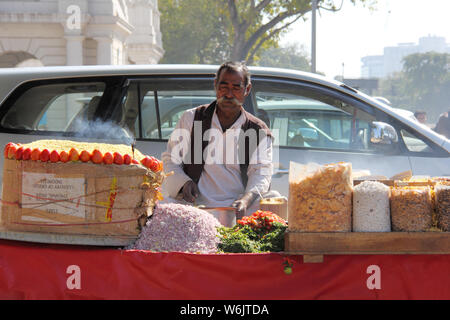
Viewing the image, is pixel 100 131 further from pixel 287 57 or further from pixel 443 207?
pixel 287 57

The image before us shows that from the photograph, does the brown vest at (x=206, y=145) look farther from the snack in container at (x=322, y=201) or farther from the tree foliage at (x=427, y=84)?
the tree foliage at (x=427, y=84)

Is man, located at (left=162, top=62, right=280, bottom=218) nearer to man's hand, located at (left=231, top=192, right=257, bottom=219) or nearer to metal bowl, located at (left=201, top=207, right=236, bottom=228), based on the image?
man's hand, located at (left=231, top=192, right=257, bottom=219)

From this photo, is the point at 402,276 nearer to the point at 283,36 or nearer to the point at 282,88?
the point at 282,88

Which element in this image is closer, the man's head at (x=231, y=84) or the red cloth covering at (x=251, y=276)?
the red cloth covering at (x=251, y=276)

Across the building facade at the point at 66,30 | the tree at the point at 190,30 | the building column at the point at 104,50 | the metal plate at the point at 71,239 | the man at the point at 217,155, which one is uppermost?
the tree at the point at 190,30

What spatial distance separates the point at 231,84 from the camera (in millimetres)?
4051

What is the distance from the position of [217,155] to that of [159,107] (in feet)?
5.08

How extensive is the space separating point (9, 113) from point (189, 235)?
325cm

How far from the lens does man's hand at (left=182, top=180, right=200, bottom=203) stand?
13.5ft

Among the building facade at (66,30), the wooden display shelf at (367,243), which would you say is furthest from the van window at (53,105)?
the building facade at (66,30)

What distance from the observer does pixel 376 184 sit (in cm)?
293

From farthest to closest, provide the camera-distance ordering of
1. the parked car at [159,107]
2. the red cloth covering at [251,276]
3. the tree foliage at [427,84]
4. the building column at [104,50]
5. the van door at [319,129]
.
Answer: the tree foliage at [427,84]
the building column at [104,50]
the parked car at [159,107]
the van door at [319,129]
the red cloth covering at [251,276]

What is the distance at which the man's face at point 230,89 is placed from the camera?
4.04m
